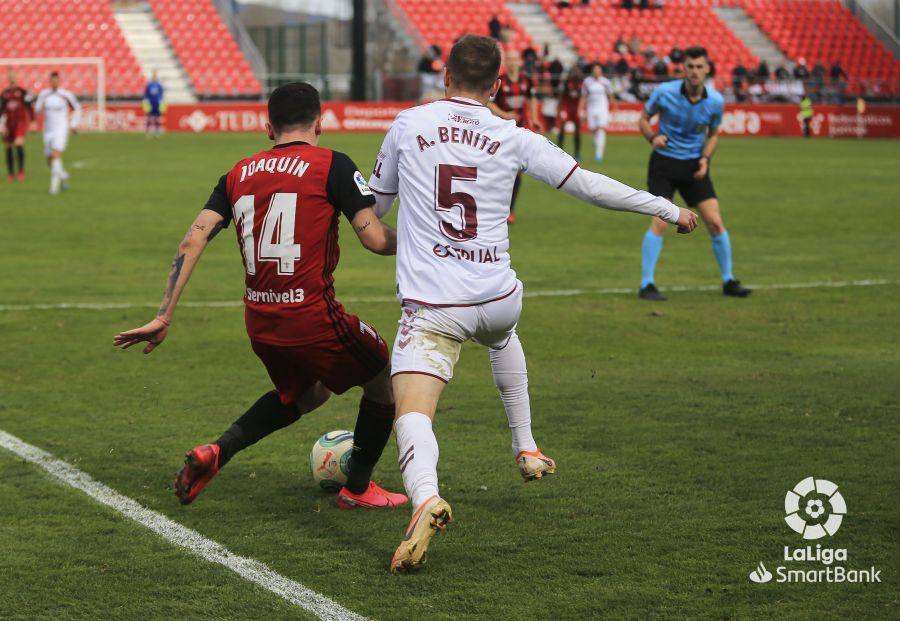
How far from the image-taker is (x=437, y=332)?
4.82 metres

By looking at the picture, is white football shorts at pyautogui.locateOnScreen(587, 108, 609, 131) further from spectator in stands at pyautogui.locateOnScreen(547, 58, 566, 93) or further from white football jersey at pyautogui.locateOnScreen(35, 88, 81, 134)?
white football jersey at pyautogui.locateOnScreen(35, 88, 81, 134)

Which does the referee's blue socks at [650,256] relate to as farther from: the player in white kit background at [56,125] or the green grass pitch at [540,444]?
the player in white kit background at [56,125]

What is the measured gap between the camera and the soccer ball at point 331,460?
224 inches

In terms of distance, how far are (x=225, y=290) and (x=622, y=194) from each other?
7572 mm

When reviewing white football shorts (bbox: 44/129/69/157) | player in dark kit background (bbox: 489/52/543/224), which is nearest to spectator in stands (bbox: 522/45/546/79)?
white football shorts (bbox: 44/129/69/157)

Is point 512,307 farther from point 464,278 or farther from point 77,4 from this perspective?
point 77,4

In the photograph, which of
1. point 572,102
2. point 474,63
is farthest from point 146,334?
point 572,102

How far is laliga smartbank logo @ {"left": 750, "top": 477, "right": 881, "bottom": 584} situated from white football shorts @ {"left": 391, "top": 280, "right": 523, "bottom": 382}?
4.44 ft

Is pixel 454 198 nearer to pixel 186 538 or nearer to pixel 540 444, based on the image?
pixel 186 538

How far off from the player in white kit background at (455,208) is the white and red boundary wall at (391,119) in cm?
3558

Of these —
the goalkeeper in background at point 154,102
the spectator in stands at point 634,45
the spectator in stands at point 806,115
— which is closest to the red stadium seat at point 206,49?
the goalkeeper in background at point 154,102

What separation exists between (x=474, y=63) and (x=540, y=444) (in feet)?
7.72

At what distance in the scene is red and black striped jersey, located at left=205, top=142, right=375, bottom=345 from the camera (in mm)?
4949

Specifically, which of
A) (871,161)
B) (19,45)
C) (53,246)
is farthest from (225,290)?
(19,45)
